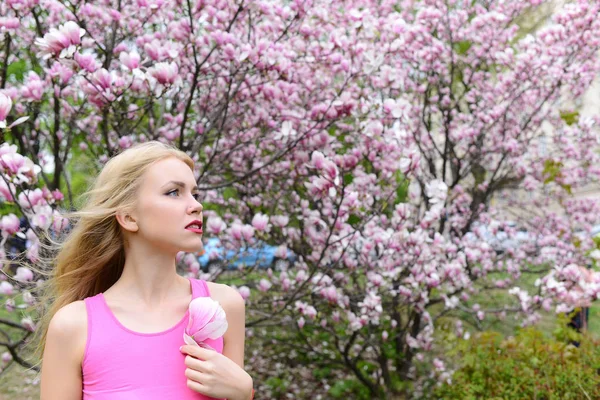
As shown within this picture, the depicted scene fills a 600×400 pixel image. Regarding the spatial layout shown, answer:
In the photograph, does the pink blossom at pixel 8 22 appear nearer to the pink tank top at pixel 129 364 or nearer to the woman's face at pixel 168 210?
the woman's face at pixel 168 210

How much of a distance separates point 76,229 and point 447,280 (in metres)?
3.23

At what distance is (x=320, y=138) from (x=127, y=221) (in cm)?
235

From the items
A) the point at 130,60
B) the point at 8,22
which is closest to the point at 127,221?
the point at 130,60

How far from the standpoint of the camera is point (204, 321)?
1.47 meters

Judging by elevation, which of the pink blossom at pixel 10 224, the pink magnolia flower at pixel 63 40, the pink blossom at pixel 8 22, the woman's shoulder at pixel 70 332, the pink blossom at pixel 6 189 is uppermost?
the pink blossom at pixel 8 22

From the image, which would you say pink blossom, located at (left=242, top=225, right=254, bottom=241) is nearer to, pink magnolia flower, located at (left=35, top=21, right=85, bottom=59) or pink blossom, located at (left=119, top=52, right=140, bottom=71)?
pink blossom, located at (left=119, top=52, right=140, bottom=71)

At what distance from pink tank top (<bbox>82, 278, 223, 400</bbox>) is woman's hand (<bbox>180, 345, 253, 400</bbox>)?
6cm

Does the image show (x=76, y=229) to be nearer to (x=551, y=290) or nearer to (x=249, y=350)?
(x=551, y=290)

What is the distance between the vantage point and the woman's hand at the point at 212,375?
1.48 metres

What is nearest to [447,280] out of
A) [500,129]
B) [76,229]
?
[500,129]

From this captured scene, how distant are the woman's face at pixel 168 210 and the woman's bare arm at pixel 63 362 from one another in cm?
34

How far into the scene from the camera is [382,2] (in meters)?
6.32

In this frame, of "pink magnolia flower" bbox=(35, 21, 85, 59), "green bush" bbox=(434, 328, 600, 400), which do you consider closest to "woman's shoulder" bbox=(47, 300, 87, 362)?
"pink magnolia flower" bbox=(35, 21, 85, 59)

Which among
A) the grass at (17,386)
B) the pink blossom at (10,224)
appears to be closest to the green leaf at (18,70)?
the grass at (17,386)
